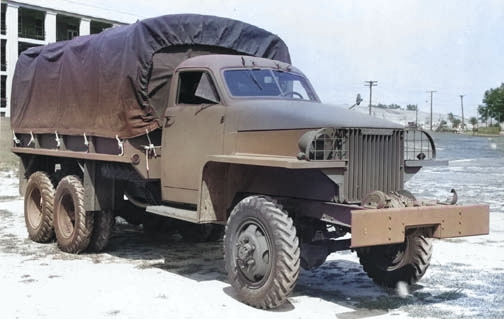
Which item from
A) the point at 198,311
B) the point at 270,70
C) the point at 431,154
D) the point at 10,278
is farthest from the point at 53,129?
the point at 431,154

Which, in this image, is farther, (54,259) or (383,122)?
(54,259)

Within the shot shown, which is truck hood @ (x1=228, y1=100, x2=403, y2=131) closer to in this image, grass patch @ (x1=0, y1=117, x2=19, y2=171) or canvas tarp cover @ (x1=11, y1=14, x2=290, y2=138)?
canvas tarp cover @ (x1=11, y1=14, x2=290, y2=138)

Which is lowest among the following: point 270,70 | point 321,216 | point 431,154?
point 321,216

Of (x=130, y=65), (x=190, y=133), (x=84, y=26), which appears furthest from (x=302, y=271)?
(x=84, y=26)

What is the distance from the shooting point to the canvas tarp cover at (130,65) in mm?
8453

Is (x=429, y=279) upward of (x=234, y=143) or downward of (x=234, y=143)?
downward

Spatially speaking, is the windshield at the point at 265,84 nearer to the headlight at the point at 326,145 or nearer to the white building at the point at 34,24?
the headlight at the point at 326,145

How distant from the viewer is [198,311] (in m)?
6.48

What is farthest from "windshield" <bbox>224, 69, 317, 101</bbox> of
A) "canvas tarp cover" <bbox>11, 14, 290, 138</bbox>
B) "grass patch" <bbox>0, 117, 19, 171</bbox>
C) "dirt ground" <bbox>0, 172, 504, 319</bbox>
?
"grass patch" <bbox>0, 117, 19, 171</bbox>

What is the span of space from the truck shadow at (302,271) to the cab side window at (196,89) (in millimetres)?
2055

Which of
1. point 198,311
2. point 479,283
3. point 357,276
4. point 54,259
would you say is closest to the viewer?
point 198,311

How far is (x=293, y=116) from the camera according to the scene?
263 inches

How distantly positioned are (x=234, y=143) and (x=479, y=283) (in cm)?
320

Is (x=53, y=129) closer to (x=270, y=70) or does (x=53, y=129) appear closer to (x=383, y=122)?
(x=270, y=70)
